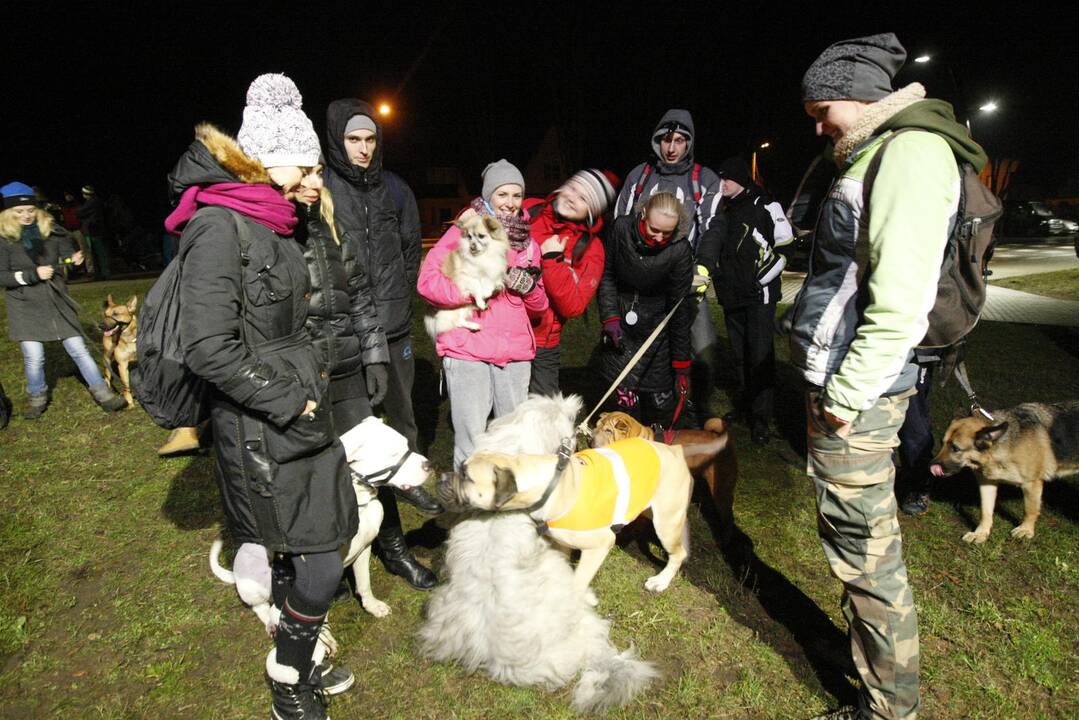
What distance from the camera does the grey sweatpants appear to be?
3.42m

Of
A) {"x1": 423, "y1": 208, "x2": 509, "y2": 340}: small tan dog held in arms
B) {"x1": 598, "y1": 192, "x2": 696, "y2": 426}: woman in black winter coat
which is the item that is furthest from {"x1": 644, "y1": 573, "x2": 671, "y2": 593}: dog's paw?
{"x1": 423, "y1": 208, "x2": 509, "y2": 340}: small tan dog held in arms

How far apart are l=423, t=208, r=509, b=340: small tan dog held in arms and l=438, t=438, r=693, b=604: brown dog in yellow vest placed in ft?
3.46

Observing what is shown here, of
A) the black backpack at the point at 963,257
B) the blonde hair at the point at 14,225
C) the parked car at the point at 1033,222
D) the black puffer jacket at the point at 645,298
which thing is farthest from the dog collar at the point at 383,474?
the parked car at the point at 1033,222

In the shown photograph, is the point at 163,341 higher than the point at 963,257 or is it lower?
lower

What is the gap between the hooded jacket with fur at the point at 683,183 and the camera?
4.74m

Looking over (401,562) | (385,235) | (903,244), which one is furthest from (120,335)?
(903,244)

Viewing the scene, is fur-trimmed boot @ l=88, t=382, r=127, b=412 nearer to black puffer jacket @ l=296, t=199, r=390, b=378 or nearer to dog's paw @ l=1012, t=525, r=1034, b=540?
black puffer jacket @ l=296, t=199, r=390, b=378

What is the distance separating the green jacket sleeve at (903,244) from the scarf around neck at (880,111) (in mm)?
156

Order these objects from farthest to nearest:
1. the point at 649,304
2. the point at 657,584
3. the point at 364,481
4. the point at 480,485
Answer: the point at 649,304
the point at 657,584
the point at 364,481
the point at 480,485

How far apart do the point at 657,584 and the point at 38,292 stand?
278 inches

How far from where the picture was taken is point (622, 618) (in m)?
3.22

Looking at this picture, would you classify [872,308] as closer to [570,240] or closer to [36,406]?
[570,240]

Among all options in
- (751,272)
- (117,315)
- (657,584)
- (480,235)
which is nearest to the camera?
(480,235)

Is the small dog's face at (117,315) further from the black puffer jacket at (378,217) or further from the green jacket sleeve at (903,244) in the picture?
the green jacket sleeve at (903,244)
